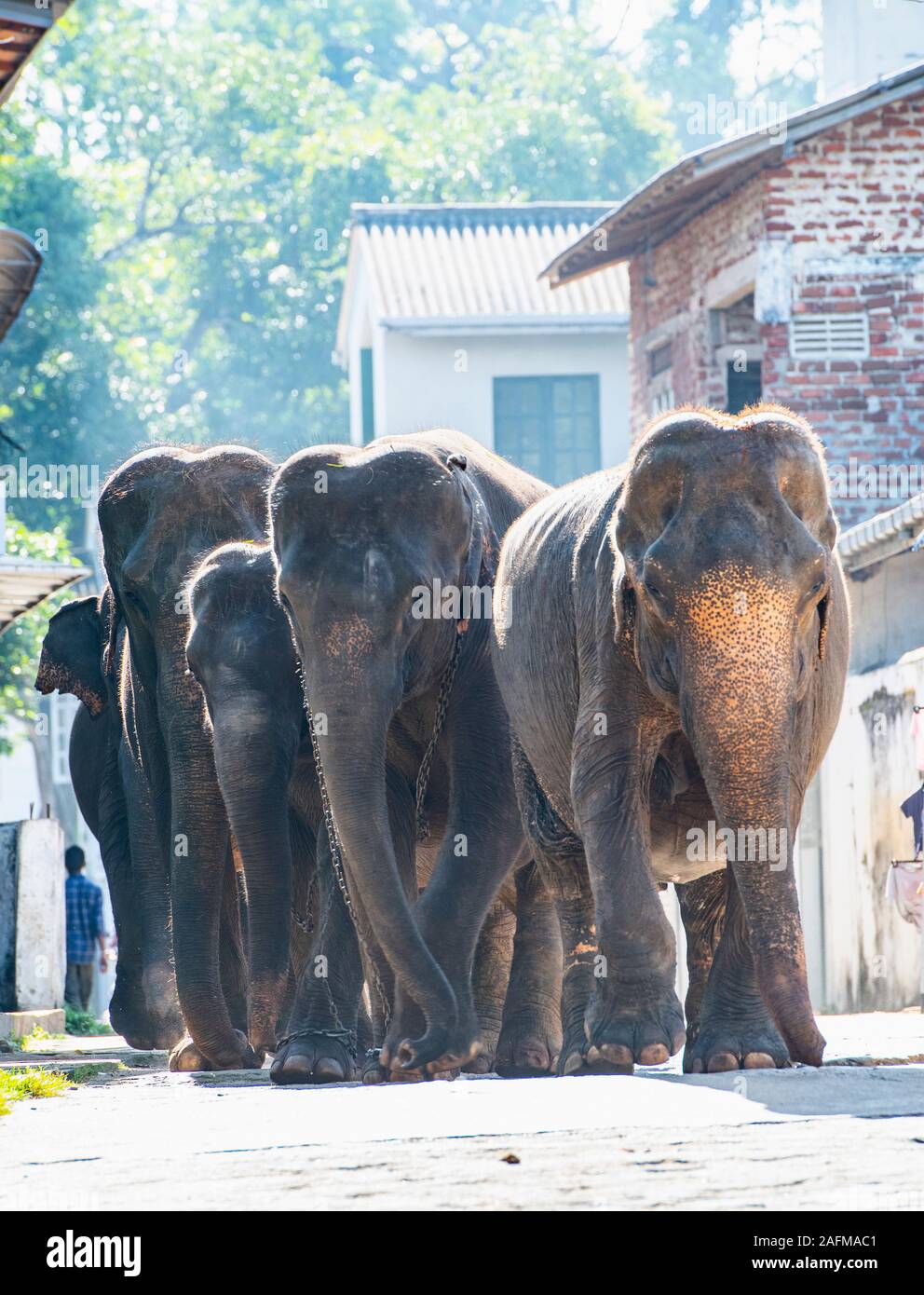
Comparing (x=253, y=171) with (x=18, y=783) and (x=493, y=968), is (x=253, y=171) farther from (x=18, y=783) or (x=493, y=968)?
(x=493, y=968)

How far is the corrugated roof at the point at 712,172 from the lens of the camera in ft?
64.1

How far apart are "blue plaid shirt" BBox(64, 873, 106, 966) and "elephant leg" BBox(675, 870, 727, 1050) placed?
45.8ft

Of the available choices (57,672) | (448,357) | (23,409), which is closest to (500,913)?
(57,672)

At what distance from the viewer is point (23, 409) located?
3747cm

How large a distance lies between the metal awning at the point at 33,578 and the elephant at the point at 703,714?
921 centimetres

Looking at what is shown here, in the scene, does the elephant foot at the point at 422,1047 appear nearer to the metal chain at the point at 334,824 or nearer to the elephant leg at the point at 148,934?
the metal chain at the point at 334,824

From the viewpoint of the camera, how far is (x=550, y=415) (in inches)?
1225

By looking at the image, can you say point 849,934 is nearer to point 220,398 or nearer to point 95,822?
point 95,822

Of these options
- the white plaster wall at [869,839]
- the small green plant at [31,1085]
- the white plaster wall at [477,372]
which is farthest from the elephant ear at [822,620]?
the white plaster wall at [477,372]

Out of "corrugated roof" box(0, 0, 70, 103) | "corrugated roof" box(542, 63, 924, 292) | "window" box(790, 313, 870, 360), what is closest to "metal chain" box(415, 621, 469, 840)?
"corrugated roof" box(0, 0, 70, 103)

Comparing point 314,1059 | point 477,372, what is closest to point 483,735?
point 314,1059

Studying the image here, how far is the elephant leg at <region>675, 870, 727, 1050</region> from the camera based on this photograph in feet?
25.8

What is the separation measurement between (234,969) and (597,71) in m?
44.6

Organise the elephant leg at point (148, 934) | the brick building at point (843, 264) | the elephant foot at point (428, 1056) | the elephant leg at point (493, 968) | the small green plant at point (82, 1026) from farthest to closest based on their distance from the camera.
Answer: the brick building at point (843, 264), the small green plant at point (82, 1026), the elephant leg at point (148, 934), the elephant leg at point (493, 968), the elephant foot at point (428, 1056)
